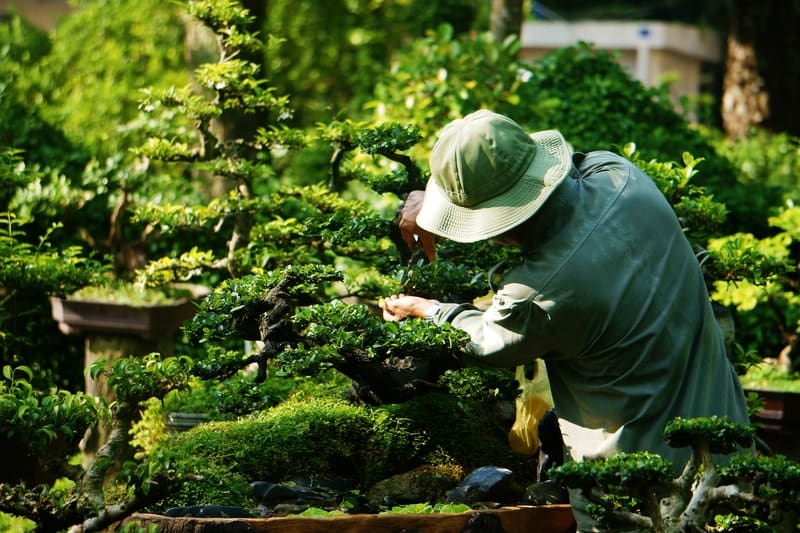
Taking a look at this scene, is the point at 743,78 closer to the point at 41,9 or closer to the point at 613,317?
the point at 613,317

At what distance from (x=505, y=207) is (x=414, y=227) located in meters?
0.89

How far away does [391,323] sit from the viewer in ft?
14.0

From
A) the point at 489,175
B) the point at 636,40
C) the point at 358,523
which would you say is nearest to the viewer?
the point at 489,175

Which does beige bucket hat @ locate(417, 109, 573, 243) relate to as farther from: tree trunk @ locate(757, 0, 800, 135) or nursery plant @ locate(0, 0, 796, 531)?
tree trunk @ locate(757, 0, 800, 135)

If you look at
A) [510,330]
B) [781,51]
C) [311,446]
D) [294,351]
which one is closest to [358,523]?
[294,351]

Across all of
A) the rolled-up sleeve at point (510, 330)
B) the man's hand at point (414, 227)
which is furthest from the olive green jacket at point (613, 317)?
the man's hand at point (414, 227)

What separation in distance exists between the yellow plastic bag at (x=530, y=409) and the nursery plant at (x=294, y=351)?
0.31 ft

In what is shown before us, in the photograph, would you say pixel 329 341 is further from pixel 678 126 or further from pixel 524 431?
pixel 678 126

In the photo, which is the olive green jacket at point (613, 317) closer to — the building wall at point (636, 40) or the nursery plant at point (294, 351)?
the nursery plant at point (294, 351)

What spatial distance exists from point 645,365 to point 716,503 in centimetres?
58

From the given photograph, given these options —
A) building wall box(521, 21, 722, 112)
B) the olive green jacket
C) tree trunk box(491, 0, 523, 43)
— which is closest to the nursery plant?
the olive green jacket

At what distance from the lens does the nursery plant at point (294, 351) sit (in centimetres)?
428

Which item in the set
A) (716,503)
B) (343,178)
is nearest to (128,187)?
(343,178)

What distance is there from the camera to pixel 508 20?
34.2ft
